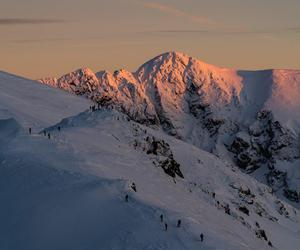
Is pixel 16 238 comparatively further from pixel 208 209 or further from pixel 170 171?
pixel 170 171

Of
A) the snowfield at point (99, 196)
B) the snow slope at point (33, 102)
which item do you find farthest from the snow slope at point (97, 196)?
the snow slope at point (33, 102)

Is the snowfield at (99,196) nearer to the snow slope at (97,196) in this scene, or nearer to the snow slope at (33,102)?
the snow slope at (97,196)

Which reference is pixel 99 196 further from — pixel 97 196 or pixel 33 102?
pixel 33 102

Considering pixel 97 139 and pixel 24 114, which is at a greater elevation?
pixel 97 139

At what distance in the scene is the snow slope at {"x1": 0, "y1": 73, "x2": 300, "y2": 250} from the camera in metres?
23.3

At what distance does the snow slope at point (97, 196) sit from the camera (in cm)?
2327

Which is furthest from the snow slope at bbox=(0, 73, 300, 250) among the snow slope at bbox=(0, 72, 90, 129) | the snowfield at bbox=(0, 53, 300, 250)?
the snow slope at bbox=(0, 72, 90, 129)

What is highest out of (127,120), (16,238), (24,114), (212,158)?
(16,238)

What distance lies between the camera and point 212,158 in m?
89.6

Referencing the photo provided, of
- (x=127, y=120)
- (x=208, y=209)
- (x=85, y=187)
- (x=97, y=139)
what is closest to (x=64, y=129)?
(x=97, y=139)

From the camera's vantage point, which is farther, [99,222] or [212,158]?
[212,158]

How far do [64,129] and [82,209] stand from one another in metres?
21.6

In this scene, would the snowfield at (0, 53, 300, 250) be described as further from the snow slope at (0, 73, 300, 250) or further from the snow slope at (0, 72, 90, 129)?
the snow slope at (0, 72, 90, 129)

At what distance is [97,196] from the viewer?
87.2ft
